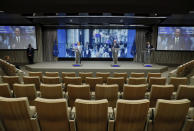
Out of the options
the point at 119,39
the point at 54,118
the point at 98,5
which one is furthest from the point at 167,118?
the point at 119,39

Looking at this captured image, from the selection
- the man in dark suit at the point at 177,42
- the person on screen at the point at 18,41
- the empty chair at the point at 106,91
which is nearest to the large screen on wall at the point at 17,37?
the person on screen at the point at 18,41

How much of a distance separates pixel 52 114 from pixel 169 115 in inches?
61.2

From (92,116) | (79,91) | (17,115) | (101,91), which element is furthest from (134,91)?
(17,115)

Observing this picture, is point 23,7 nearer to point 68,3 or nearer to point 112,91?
point 68,3

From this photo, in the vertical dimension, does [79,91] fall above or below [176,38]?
below

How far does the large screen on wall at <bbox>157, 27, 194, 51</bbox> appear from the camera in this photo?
9.51 meters

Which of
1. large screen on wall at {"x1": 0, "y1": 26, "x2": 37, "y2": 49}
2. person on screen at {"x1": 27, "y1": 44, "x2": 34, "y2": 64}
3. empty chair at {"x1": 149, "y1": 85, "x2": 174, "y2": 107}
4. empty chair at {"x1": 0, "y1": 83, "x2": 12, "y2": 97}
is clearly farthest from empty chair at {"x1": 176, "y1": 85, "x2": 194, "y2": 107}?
large screen on wall at {"x1": 0, "y1": 26, "x2": 37, "y2": 49}

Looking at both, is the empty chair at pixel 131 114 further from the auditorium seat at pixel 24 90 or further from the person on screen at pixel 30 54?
the person on screen at pixel 30 54

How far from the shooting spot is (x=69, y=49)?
11.0 metres

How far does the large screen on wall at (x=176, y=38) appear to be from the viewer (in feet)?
31.2

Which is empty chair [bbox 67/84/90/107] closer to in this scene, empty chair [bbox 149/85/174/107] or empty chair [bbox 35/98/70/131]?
empty chair [bbox 35/98/70/131]

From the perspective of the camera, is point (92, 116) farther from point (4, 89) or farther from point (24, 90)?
point (4, 89)

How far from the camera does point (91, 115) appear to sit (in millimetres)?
1824

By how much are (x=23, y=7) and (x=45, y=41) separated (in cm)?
566
